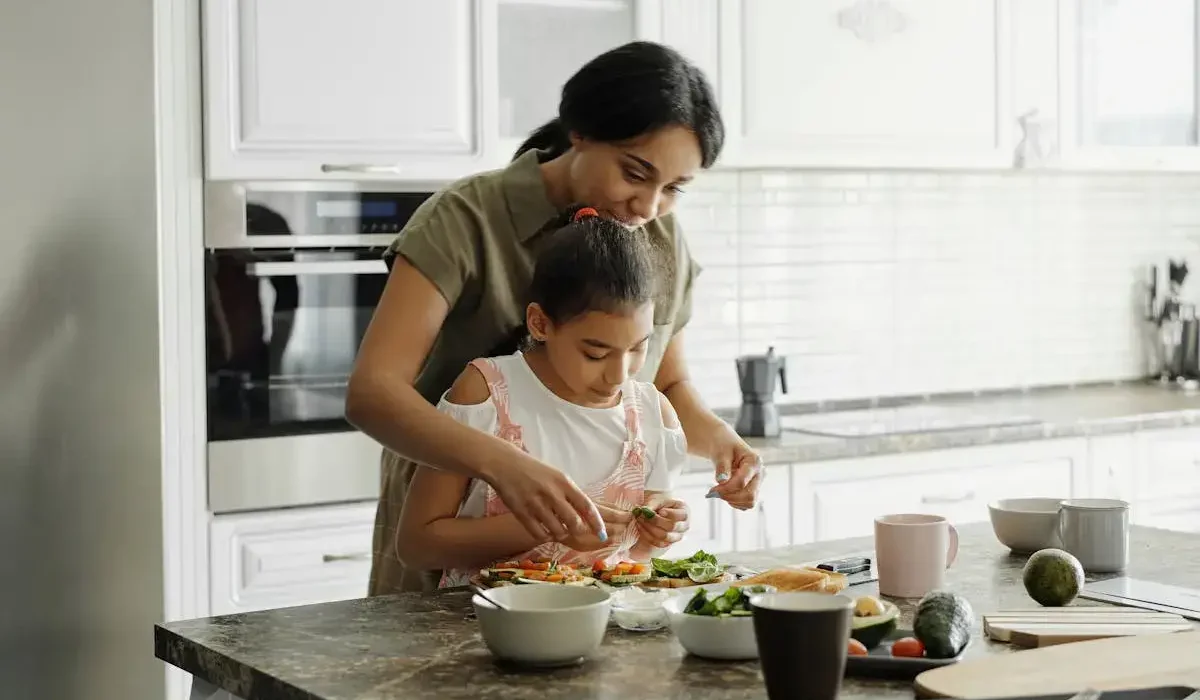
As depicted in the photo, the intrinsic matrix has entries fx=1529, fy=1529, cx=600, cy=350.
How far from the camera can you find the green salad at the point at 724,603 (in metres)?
1.50

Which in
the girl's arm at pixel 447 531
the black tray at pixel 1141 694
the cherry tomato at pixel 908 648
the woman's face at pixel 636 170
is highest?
the woman's face at pixel 636 170

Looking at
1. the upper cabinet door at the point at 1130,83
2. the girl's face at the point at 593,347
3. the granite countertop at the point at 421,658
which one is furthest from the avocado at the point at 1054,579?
the upper cabinet door at the point at 1130,83

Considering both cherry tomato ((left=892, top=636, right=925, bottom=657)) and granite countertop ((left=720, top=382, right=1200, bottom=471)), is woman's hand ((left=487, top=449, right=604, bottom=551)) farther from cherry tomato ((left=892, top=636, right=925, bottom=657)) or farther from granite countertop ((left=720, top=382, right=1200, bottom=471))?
granite countertop ((left=720, top=382, right=1200, bottom=471))

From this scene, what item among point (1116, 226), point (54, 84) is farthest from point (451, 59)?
point (1116, 226)

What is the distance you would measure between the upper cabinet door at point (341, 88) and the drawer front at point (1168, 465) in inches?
79.3

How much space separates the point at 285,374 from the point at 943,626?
6.64ft

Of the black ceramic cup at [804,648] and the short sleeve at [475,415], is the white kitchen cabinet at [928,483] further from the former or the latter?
the black ceramic cup at [804,648]

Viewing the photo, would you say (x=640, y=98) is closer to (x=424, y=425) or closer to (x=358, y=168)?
(x=424, y=425)

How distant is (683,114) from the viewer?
6.38 ft

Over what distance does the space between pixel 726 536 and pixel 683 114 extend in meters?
1.68

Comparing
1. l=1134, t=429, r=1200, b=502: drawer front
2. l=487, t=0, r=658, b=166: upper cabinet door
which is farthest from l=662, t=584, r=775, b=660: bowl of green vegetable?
l=1134, t=429, r=1200, b=502: drawer front

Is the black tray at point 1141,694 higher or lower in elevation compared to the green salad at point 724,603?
lower

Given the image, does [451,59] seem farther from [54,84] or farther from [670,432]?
[670,432]

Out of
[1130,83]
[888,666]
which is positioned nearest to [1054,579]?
[888,666]
